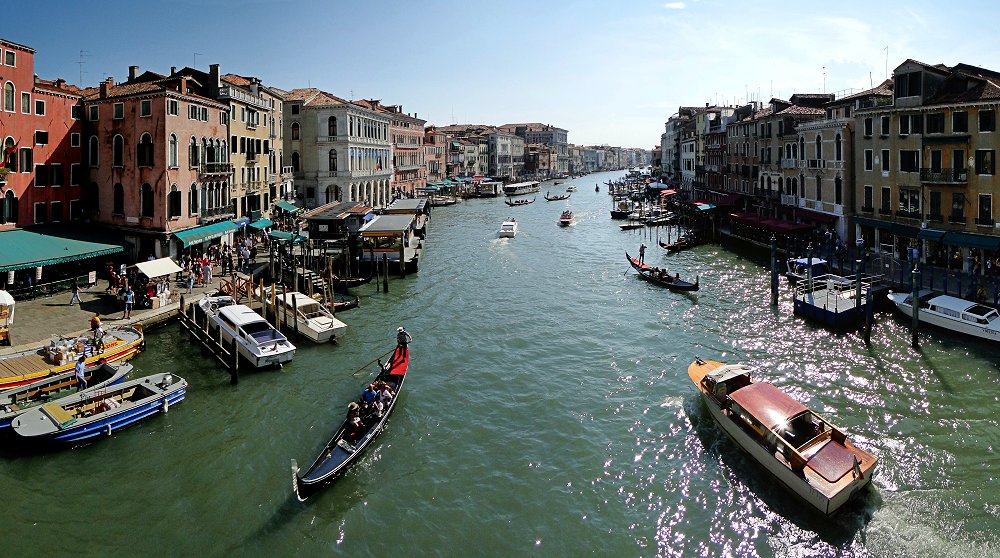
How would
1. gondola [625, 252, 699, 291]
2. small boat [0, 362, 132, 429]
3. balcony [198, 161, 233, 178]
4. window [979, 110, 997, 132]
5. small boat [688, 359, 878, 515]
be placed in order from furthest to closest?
balcony [198, 161, 233, 178] < gondola [625, 252, 699, 291] < window [979, 110, 997, 132] < small boat [0, 362, 132, 429] < small boat [688, 359, 878, 515]

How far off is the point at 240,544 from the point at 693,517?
9.50 m

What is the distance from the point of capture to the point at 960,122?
101ft

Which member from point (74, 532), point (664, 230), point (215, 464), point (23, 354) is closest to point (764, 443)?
point (215, 464)

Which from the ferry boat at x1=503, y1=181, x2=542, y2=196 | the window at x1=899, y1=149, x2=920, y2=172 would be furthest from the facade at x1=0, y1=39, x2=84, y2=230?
the ferry boat at x1=503, y1=181, x2=542, y2=196

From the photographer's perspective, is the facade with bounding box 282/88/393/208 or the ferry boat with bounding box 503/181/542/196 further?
the ferry boat with bounding box 503/181/542/196

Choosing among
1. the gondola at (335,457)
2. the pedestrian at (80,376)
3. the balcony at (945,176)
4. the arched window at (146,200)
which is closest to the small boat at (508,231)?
the arched window at (146,200)

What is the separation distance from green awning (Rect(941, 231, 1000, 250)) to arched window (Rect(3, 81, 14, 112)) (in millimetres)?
43113

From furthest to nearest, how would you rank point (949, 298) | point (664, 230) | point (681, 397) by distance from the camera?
1. point (664, 230)
2. point (949, 298)
3. point (681, 397)

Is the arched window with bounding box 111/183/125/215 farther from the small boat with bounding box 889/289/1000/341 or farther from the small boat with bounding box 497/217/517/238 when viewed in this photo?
the small boat with bounding box 889/289/1000/341

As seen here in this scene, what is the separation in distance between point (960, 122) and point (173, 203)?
38.5 meters

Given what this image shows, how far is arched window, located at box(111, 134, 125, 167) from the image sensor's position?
106ft

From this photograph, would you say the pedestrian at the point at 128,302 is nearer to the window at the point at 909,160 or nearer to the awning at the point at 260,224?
the awning at the point at 260,224

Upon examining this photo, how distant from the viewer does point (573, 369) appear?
22.7 m

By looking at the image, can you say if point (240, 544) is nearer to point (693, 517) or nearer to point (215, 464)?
point (215, 464)
